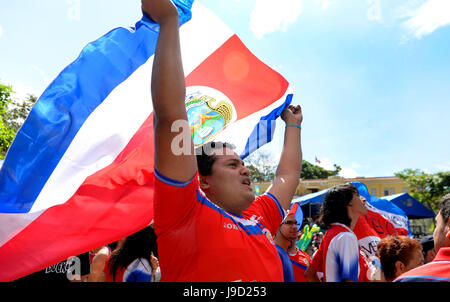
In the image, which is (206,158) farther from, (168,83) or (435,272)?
(435,272)

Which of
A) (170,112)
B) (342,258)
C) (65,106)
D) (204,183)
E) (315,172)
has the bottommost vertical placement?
(342,258)

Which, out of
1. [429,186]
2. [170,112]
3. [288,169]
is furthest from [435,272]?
[429,186]

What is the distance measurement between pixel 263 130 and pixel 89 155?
4.66ft

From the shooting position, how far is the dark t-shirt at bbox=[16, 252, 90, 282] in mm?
2767

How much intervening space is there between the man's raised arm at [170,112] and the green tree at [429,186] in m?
38.9

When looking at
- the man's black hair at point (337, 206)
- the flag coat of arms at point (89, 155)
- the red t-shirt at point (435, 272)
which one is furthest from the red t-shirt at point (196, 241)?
the man's black hair at point (337, 206)

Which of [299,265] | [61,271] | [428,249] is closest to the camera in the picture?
[61,271]

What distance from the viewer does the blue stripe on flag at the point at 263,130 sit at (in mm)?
2865

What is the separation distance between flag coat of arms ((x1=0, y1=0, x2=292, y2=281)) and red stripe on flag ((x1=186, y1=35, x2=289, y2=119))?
0.17 m

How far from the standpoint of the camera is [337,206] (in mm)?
3742

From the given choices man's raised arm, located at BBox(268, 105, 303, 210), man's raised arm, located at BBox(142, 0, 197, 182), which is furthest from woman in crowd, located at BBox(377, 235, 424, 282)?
man's raised arm, located at BBox(142, 0, 197, 182)

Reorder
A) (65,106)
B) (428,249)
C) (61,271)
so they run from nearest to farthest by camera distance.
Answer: (65,106)
(61,271)
(428,249)
